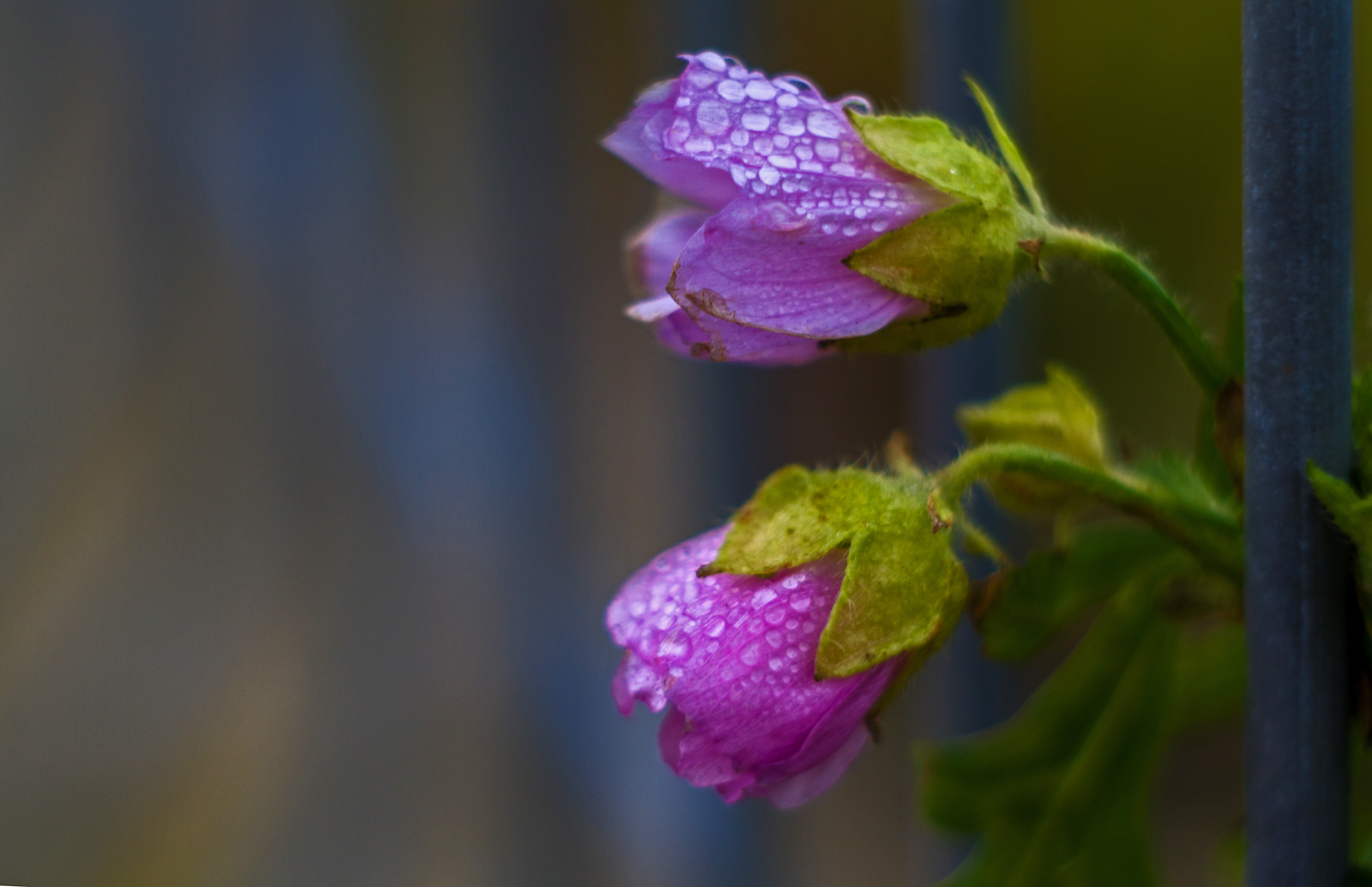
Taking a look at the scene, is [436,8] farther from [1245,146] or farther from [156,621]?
[1245,146]

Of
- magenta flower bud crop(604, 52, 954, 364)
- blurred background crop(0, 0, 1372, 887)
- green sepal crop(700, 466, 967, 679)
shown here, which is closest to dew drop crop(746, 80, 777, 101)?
magenta flower bud crop(604, 52, 954, 364)

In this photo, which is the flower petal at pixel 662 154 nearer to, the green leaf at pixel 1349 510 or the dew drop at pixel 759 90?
the dew drop at pixel 759 90

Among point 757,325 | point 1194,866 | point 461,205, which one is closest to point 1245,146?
point 757,325

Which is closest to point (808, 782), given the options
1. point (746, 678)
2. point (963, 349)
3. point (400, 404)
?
point (746, 678)

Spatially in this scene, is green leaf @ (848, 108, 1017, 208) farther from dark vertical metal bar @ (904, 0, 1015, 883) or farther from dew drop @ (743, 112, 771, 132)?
dark vertical metal bar @ (904, 0, 1015, 883)

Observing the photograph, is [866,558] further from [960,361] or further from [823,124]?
[960,361]

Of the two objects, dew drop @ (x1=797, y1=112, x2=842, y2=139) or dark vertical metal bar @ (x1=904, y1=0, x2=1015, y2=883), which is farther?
Answer: dark vertical metal bar @ (x1=904, y1=0, x2=1015, y2=883)
